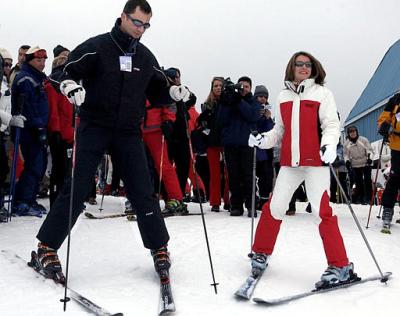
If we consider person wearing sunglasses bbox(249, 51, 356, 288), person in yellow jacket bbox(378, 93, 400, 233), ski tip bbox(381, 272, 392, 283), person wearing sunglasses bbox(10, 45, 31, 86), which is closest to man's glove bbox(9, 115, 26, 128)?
person wearing sunglasses bbox(10, 45, 31, 86)

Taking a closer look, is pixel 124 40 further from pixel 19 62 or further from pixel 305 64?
pixel 19 62

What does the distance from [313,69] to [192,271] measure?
6.20 ft

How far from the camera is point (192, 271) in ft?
12.8

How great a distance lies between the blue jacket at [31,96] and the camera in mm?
5785

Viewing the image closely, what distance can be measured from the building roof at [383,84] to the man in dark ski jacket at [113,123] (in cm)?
2390

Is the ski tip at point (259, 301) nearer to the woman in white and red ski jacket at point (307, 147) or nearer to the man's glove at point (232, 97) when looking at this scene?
the woman in white and red ski jacket at point (307, 147)

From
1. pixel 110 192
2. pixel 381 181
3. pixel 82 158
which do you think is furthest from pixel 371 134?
pixel 82 158

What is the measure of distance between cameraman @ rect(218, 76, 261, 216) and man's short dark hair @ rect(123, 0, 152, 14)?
305cm

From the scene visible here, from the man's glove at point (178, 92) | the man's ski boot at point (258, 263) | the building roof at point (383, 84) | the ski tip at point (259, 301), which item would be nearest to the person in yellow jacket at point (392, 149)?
the man's ski boot at point (258, 263)

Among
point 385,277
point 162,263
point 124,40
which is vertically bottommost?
point 385,277

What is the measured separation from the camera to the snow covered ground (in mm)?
3061

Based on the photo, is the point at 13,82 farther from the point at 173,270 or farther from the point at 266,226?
the point at 266,226

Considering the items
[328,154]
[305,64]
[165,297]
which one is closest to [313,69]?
[305,64]

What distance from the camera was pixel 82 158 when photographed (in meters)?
3.46
